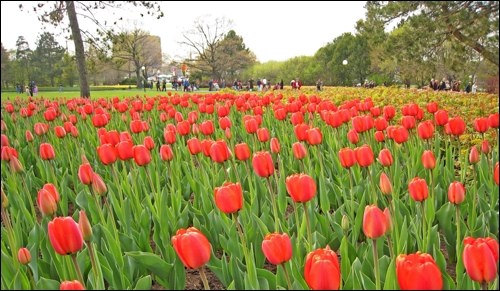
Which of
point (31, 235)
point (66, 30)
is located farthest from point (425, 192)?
point (66, 30)

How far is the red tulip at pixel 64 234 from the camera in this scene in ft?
4.74

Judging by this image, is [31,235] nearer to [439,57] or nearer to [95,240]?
[95,240]

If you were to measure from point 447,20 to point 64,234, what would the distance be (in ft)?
36.1

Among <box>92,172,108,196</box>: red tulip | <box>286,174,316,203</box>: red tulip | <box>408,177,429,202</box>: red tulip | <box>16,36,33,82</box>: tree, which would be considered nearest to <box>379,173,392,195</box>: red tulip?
<box>408,177,429,202</box>: red tulip

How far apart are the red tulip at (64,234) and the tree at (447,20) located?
32.0ft

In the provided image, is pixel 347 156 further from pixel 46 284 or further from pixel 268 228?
pixel 46 284

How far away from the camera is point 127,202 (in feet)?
8.84

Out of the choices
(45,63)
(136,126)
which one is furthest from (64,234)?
(45,63)

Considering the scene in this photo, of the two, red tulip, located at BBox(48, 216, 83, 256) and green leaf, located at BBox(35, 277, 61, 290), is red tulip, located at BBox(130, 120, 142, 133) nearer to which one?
green leaf, located at BBox(35, 277, 61, 290)

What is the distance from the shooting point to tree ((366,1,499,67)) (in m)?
10.1

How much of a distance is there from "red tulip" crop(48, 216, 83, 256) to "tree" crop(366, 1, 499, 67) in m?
9.75

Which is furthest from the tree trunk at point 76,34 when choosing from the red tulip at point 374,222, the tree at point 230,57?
the tree at point 230,57

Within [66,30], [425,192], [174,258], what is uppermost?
[66,30]

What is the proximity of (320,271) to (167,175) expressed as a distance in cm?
269
